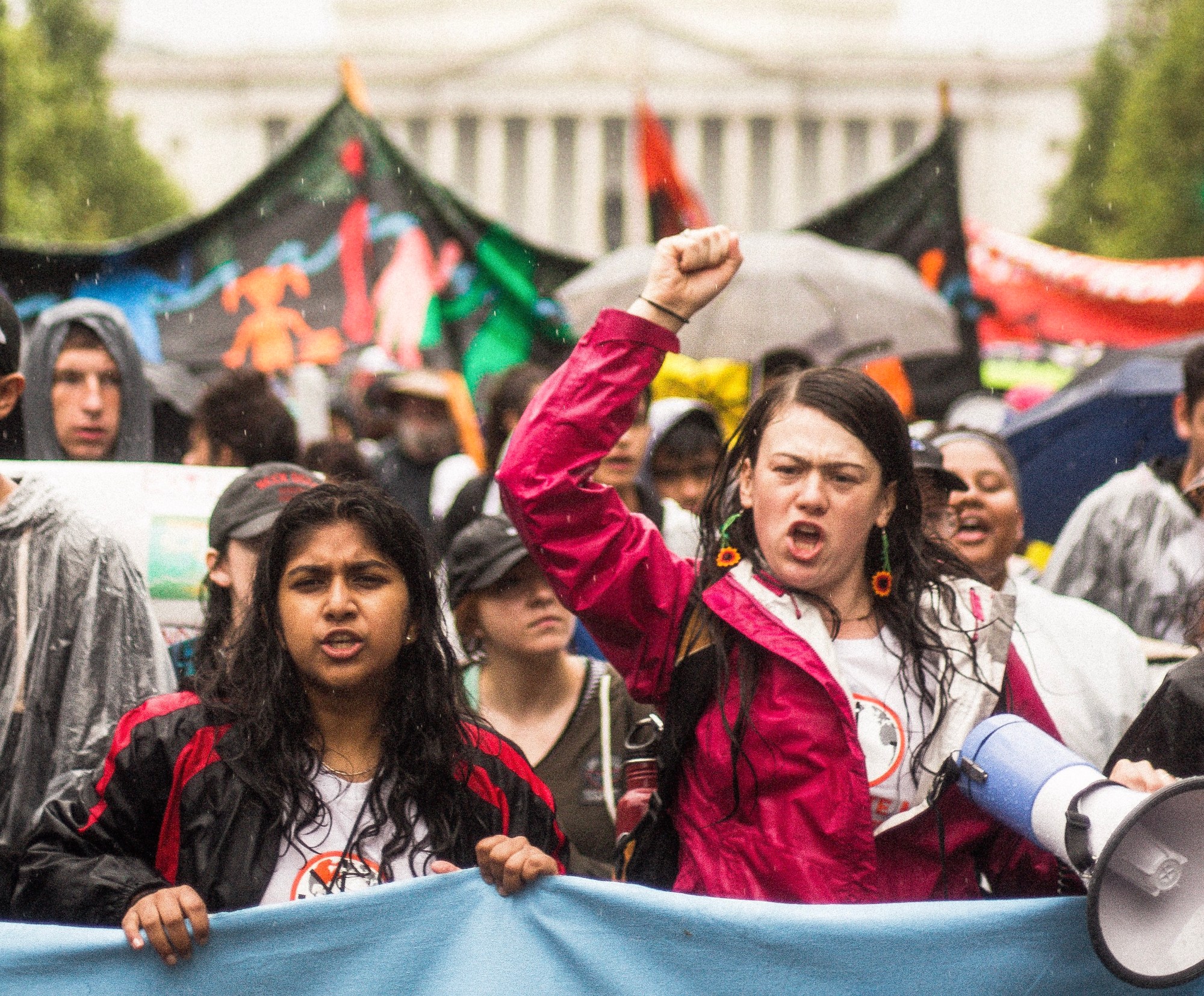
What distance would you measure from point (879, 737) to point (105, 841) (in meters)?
1.12

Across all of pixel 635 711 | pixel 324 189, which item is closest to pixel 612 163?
pixel 324 189

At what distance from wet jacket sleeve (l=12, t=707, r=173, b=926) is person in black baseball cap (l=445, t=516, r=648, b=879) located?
3.83ft

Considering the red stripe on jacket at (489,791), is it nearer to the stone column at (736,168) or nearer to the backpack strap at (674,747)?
the backpack strap at (674,747)

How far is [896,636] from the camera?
2730 mm

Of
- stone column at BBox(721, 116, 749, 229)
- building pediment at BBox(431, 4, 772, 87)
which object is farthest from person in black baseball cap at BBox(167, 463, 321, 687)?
building pediment at BBox(431, 4, 772, 87)

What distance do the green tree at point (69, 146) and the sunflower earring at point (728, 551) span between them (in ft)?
84.4

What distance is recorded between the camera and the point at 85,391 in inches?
177

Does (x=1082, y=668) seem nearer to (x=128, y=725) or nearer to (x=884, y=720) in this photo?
(x=884, y=720)

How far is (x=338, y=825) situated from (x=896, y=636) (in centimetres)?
89

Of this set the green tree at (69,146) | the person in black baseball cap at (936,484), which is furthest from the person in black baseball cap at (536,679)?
the green tree at (69,146)

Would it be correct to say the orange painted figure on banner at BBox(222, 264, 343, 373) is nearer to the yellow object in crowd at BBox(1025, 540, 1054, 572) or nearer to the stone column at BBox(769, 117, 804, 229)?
the yellow object in crowd at BBox(1025, 540, 1054, 572)

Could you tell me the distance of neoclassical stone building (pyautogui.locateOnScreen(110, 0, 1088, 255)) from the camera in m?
65.8

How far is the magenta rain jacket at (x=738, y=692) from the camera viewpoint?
2545 millimetres

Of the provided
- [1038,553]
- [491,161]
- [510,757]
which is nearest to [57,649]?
[510,757]
